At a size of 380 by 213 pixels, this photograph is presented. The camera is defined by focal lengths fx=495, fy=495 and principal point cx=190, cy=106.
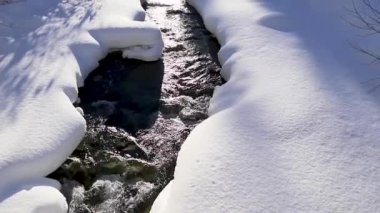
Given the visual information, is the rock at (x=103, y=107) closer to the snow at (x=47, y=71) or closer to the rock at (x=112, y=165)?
the snow at (x=47, y=71)

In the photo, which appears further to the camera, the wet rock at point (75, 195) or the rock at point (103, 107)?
the rock at point (103, 107)

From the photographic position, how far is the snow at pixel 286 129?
4.56 metres

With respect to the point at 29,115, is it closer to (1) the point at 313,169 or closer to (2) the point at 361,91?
(1) the point at 313,169

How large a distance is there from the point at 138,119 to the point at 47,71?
1407 mm

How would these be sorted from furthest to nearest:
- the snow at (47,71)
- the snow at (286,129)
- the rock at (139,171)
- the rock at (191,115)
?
the rock at (191,115) → the rock at (139,171) → the snow at (47,71) → the snow at (286,129)

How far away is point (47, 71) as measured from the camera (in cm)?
659

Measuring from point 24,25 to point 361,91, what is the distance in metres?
5.09

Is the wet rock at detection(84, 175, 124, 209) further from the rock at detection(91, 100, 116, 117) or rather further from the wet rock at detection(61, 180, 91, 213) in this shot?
the rock at detection(91, 100, 116, 117)

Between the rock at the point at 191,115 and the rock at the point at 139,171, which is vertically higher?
the rock at the point at 191,115

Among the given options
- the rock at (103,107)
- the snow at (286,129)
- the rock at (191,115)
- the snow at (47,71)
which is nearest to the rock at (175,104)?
the rock at (191,115)

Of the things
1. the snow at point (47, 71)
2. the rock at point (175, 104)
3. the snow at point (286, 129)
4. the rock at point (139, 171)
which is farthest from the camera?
the rock at point (175, 104)

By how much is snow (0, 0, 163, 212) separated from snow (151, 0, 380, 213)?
1219 millimetres

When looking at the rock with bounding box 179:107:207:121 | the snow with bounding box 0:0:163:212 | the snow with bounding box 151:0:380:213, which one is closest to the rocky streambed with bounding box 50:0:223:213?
the rock with bounding box 179:107:207:121

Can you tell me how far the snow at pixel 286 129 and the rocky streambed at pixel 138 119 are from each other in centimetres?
31
